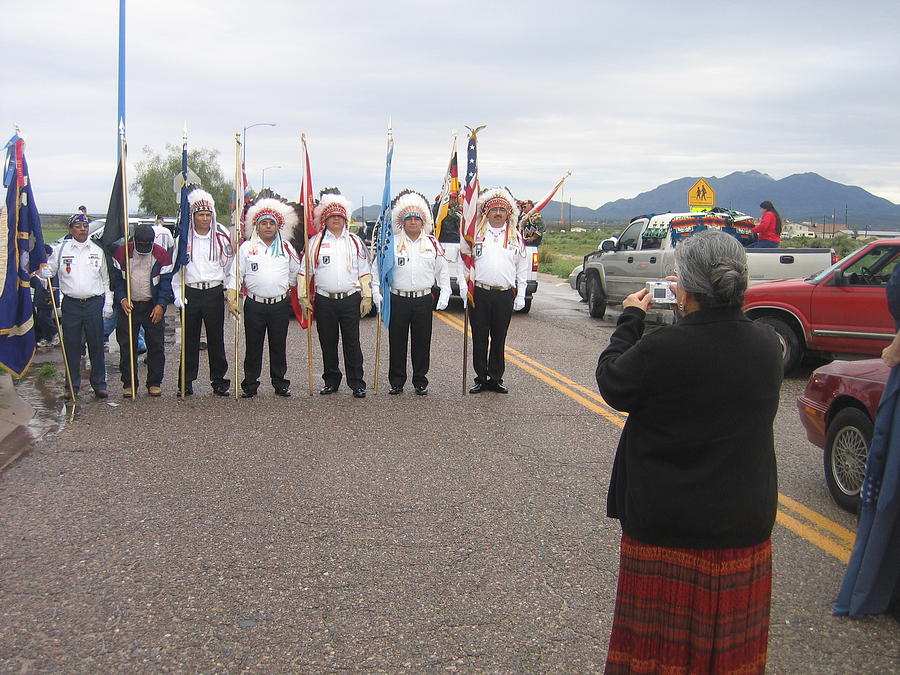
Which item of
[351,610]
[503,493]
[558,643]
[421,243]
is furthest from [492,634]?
[421,243]

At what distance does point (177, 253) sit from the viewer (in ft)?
29.8

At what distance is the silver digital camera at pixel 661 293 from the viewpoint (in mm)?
3125

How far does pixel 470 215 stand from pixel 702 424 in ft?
23.1

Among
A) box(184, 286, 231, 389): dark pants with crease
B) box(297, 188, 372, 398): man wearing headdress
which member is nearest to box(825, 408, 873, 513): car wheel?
box(297, 188, 372, 398): man wearing headdress

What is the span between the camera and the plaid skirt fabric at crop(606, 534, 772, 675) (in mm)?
2756

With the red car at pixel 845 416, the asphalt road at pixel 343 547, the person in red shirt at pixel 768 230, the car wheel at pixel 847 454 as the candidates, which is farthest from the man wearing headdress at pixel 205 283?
the person in red shirt at pixel 768 230

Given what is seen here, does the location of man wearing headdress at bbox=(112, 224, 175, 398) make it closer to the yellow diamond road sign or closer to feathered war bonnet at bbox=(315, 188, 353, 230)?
feathered war bonnet at bbox=(315, 188, 353, 230)

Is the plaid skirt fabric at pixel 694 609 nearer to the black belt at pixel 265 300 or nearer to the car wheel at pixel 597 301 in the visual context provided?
the black belt at pixel 265 300

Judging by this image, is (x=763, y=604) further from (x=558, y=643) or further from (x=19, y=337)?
(x=19, y=337)

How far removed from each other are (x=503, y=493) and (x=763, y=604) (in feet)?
10.5

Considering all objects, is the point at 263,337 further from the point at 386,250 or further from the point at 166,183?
the point at 166,183

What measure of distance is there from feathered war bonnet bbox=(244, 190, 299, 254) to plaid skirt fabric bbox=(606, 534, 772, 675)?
23.3 feet

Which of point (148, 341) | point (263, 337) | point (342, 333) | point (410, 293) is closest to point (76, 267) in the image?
point (148, 341)

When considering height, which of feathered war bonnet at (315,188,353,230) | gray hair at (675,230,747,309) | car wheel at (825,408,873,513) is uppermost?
feathered war bonnet at (315,188,353,230)
